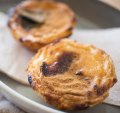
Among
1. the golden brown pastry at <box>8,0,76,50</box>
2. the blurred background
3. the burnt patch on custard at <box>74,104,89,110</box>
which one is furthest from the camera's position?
the blurred background

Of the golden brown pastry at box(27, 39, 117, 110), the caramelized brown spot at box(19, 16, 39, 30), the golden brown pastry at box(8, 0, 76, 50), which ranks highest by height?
the golden brown pastry at box(27, 39, 117, 110)

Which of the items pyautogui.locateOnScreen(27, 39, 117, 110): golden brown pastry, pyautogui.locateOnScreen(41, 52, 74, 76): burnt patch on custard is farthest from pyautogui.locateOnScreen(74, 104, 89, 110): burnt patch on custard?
pyautogui.locateOnScreen(41, 52, 74, 76): burnt patch on custard

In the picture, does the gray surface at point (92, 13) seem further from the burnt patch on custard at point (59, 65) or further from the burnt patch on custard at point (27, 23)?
the burnt patch on custard at point (59, 65)

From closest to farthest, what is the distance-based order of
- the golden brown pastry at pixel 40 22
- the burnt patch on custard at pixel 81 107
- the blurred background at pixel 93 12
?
1. the burnt patch on custard at pixel 81 107
2. the golden brown pastry at pixel 40 22
3. the blurred background at pixel 93 12

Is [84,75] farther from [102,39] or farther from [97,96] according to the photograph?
[102,39]

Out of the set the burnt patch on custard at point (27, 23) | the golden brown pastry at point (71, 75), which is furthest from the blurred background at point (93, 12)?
the golden brown pastry at point (71, 75)

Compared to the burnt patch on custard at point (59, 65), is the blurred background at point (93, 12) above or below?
below

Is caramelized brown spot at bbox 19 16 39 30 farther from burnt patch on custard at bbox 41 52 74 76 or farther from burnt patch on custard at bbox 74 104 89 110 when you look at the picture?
burnt patch on custard at bbox 74 104 89 110

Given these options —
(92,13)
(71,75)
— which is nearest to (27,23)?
(92,13)
